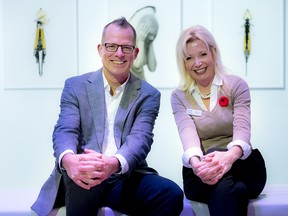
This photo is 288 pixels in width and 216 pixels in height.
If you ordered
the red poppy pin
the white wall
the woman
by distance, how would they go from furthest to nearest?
the white wall → the red poppy pin → the woman

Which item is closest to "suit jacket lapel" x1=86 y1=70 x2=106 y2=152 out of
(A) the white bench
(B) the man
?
(B) the man

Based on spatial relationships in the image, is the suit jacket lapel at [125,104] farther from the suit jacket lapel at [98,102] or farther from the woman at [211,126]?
the woman at [211,126]

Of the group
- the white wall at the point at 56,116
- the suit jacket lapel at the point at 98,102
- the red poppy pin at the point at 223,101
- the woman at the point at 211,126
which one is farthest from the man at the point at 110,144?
the white wall at the point at 56,116

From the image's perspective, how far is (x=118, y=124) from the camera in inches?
73.0

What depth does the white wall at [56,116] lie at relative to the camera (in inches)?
122

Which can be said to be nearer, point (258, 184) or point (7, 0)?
point (258, 184)

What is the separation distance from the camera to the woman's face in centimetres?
196

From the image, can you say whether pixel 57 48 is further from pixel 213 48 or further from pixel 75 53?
pixel 213 48

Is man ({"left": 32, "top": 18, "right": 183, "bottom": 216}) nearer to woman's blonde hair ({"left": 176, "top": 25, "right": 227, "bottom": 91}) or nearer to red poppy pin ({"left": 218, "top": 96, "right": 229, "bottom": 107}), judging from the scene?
woman's blonde hair ({"left": 176, "top": 25, "right": 227, "bottom": 91})

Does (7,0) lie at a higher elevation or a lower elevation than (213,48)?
higher

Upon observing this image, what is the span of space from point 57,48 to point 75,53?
16 centimetres

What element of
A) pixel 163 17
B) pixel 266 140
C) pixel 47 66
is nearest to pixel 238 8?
pixel 163 17

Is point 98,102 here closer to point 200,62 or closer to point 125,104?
point 125,104

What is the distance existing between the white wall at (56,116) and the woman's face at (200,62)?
106cm
